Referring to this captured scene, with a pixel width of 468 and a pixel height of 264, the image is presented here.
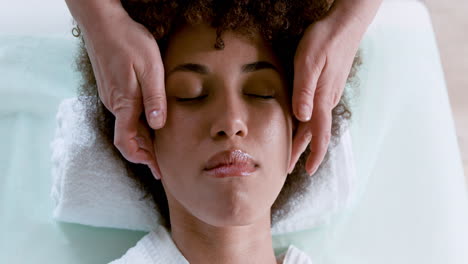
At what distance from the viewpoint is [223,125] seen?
1178mm

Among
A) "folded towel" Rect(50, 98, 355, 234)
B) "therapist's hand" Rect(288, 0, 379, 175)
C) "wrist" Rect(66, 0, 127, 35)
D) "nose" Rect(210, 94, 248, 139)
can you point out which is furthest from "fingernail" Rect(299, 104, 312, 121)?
"folded towel" Rect(50, 98, 355, 234)

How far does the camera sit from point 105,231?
1646mm

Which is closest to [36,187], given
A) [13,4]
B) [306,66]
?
[13,4]

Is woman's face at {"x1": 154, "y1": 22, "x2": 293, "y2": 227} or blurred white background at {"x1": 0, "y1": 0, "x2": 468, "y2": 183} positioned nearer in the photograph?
woman's face at {"x1": 154, "y1": 22, "x2": 293, "y2": 227}

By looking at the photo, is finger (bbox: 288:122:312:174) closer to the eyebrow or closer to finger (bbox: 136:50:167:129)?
the eyebrow

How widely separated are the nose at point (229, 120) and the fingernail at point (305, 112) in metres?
0.10

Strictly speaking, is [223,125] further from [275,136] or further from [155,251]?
[155,251]

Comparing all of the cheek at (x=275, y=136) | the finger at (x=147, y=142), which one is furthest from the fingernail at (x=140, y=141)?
the cheek at (x=275, y=136)

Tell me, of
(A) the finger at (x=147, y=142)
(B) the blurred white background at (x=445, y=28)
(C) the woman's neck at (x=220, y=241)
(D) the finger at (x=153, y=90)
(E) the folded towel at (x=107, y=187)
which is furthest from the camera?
(B) the blurred white background at (x=445, y=28)

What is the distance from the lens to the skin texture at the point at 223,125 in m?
1.20

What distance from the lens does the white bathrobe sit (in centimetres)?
145

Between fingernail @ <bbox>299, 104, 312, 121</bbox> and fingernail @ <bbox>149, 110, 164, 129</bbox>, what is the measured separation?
0.80 ft

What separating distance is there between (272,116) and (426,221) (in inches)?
25.6

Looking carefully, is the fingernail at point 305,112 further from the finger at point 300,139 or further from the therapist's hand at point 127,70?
the therapist's hand at point 127,70
